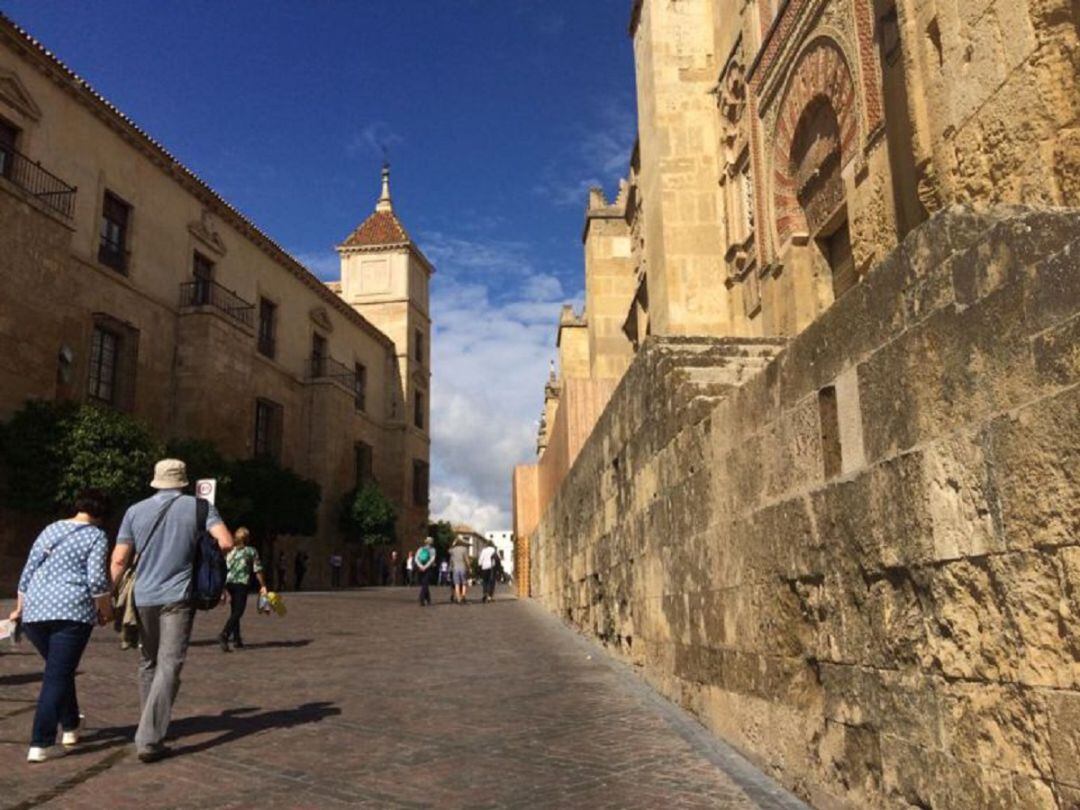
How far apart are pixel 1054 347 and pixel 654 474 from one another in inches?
176

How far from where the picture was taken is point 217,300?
99.8 feet

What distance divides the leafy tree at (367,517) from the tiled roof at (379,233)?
16.2 m

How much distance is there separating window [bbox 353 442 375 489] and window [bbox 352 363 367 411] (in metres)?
1.95

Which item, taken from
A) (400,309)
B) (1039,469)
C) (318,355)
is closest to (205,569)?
(1039,469)

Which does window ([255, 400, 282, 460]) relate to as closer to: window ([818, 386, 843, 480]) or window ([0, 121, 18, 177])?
window ([0, 121, 18, 177])

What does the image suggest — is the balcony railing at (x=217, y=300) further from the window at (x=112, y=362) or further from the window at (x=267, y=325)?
the window at (x=112, y=362)

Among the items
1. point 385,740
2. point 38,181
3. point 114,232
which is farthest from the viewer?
point 114,232

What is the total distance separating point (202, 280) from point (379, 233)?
20822mm

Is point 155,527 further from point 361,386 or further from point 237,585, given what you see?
point 361,386

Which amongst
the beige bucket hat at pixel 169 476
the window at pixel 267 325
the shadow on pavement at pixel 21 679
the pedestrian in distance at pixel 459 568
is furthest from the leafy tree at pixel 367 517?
the beige bucket hat at pixel 169 476

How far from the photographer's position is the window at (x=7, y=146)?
2067 cm

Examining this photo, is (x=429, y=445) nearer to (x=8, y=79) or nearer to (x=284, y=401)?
(x=284, y=401)

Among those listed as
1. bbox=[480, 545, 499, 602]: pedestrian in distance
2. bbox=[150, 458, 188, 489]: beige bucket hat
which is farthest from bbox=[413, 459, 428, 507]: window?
bbox=[150, 458, 188, 489]: beige bucket hat

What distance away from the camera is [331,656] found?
987cm
